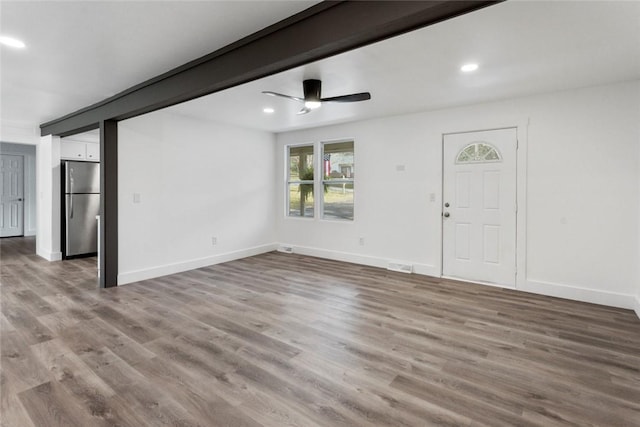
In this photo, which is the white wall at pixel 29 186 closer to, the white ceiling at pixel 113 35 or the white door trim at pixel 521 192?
the white ceiling at pixel 113 35

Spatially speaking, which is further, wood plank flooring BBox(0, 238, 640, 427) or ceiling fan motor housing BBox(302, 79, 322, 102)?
ceiling fan motor housing BBox(302, 79, 322, 102)

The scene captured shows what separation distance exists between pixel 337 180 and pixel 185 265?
292 cm

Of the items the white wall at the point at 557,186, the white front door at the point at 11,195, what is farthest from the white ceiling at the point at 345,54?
the white front door at the point at 11,195

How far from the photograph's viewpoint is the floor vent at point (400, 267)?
5081 mm

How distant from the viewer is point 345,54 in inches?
110

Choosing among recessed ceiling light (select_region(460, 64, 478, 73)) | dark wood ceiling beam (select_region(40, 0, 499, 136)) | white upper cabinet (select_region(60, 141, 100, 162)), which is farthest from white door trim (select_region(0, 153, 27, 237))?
recessed ceiling light (select_region(460, 64, 478, 73))

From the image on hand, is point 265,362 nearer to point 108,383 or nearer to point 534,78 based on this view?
point 108,383

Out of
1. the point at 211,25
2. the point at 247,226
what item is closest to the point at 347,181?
the point at 247,226

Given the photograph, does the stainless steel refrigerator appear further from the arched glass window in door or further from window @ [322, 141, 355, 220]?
the arched glass window in door

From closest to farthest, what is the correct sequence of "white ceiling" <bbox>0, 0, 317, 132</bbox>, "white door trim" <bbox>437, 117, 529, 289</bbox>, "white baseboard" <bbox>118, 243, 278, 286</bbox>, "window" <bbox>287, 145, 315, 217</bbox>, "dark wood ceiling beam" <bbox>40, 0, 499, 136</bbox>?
"dark wood ceiling beam" <bbox>40, 0, 499, 136</bbox>, "white ceiling" <bbox>0, 0, 317, 132</bbox>, "white door trim" <bbox>437, 117, 529, 289</bbox>, "white baseboard" <bbox>118, 243, 278, 286</bbox>, "window" <bbox>287, 145, 315, 217</bbox>

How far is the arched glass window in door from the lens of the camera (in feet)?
14.4

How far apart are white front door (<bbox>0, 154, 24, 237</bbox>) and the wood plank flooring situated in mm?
5654

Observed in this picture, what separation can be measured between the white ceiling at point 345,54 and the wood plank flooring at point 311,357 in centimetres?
241

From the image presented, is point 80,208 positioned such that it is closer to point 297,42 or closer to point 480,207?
point 297,42
